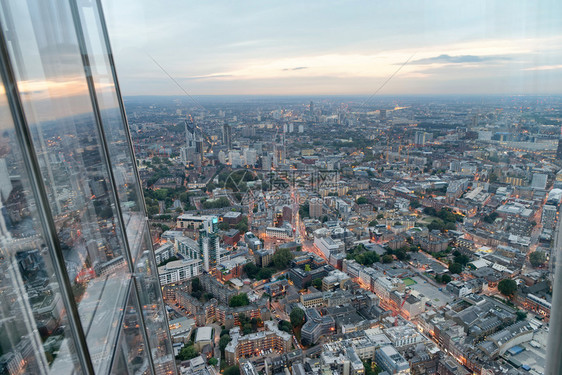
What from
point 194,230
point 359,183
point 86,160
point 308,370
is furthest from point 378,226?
point 86,160

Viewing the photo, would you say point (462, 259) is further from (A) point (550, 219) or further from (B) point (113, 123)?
(B) point (113, 123)

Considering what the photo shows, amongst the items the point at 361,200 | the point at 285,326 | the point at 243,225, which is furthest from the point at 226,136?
the point at 285,326

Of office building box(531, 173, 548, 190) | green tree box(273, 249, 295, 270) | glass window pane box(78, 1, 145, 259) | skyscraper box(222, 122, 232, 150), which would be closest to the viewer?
glass window pane box(78, 1, 145, 259)

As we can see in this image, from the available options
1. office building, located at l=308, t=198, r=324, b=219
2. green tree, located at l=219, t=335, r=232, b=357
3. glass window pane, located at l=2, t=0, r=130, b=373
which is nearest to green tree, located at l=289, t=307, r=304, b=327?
green tree, located at l=219, t=335, r=232, b=357

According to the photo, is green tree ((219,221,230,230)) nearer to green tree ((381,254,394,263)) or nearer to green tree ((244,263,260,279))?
green tree ((244,263,260,279))

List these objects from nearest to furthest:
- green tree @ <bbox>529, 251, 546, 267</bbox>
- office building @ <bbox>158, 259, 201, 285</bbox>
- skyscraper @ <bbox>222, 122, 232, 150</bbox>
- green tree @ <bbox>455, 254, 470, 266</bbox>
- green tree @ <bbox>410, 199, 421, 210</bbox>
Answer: green tree @ <bbox>529, 251, 546, 267</bbox> < office building @ <bbox>158, 259, 201, 285</bbox> < green tree @ <bbox>455, 254, 470, 266</bbox> < green tree @ <bbox>410, 199, 421, 210</bbox> < skyscraper @ <bbox>222, 122, 232, 150</bbox>

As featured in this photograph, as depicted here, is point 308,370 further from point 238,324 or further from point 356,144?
point 356,144
